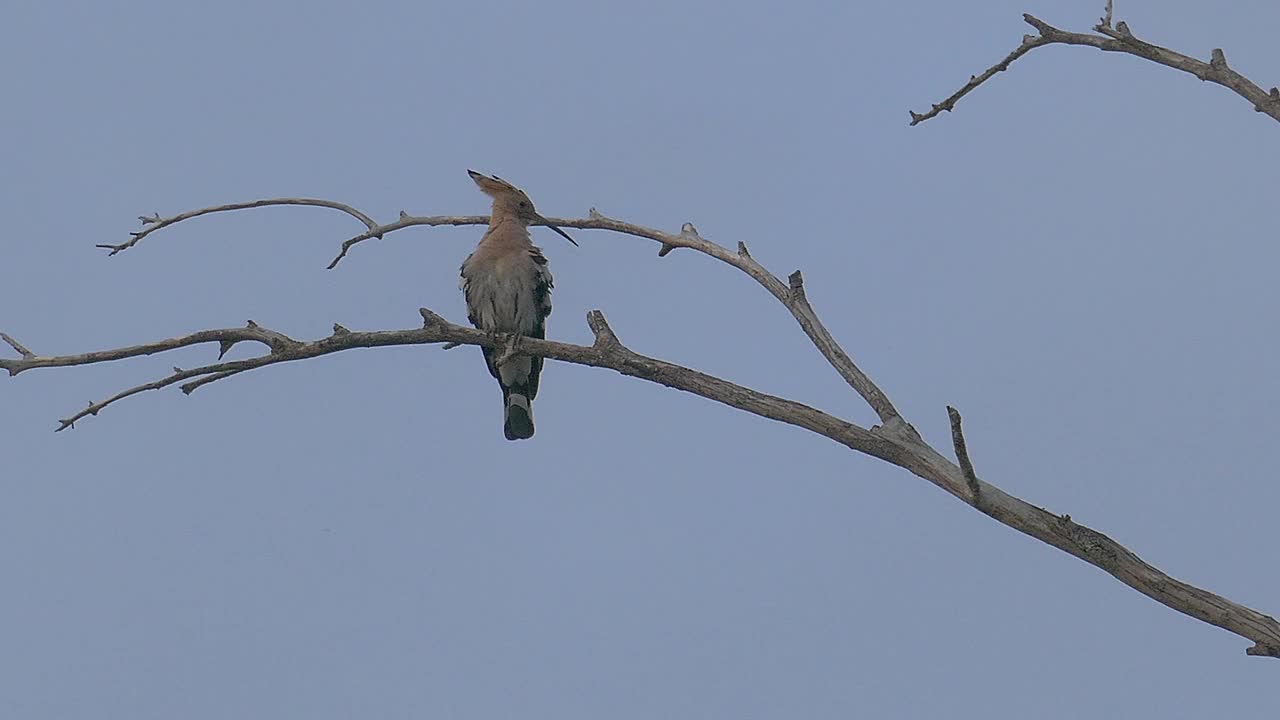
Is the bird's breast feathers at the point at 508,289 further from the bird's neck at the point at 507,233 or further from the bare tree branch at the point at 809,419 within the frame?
the bare tree branch at the point at 809,419

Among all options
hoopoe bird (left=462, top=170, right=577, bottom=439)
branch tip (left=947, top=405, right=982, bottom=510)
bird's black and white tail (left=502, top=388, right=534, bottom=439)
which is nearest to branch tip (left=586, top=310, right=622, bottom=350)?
branch tip (left=947, top=405, right=982, bottom=510)

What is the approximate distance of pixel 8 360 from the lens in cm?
514

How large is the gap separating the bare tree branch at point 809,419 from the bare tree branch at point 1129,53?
130cm

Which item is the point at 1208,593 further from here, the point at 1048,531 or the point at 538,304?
the point at 538,304

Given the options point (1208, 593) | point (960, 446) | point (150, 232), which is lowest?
point (1208, 593)

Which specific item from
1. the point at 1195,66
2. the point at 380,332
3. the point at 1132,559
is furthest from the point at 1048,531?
the point at 380,332

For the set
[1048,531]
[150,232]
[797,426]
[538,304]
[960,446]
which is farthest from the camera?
[538,304]

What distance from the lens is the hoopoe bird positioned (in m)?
8.05

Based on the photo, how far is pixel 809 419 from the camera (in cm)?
A: 507

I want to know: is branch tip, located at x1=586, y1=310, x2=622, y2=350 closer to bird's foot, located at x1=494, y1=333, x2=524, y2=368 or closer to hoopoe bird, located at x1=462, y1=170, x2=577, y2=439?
bird's foot, located at x1=494, y1=333, x2=524, y2=368

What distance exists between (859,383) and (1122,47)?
1498 mm

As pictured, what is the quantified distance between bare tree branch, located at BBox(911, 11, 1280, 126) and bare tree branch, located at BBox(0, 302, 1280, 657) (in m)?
1.30

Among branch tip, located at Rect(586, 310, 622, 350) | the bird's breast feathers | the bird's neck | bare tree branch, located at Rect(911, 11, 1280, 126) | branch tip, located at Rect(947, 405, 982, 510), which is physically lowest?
branch tip, located at Rect(947, 405, 982, 510)

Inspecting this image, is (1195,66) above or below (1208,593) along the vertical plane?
above
